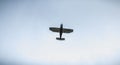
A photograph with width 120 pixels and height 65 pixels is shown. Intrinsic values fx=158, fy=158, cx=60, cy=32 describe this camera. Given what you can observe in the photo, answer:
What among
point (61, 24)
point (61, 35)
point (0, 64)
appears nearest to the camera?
point (61, 24)

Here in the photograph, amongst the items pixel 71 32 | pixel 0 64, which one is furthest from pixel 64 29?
pixel 0 64

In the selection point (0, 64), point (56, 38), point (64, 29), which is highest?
point (64, 29)

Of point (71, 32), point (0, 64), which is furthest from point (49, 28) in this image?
point (0, 64)

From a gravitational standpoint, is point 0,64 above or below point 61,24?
below

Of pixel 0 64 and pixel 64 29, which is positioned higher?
pixel 64 29

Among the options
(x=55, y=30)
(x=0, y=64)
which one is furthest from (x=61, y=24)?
(x=0, y=64)

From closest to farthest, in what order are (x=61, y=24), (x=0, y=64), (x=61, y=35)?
(x=61, y=24)
(x=61, y=35)
(x=0, y=64)

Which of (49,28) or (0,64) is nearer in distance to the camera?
(49,28)

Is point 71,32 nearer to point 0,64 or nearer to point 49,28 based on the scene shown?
point 49,28

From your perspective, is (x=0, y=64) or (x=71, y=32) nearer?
(x=71, y=32)

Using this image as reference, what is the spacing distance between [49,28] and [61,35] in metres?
3.65

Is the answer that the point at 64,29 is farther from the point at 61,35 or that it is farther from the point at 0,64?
the point at 0,64

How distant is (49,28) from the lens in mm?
40250

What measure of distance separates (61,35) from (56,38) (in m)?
1.51
